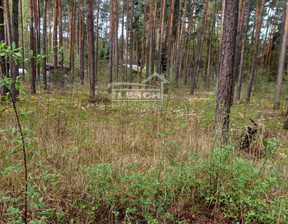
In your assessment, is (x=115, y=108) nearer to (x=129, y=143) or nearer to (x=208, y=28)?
(x=129, y=143)

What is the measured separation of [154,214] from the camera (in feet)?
6.07

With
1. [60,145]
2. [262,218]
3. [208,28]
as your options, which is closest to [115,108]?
[60,145]

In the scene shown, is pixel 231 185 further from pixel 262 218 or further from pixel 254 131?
pixel 254 131

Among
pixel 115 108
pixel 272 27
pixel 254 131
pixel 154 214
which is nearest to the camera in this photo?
pixel 154 214

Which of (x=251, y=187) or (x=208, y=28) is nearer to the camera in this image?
(x=251, y=187)

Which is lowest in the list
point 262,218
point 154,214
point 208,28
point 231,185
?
point 154,214

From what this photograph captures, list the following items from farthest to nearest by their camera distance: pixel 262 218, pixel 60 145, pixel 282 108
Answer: pixel 282 108, pixel 60 145, pixel 262 218

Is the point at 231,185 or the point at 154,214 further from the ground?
the point at 231,185

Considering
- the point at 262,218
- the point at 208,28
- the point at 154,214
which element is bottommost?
the point at 154,214

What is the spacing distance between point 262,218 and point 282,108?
9.04m

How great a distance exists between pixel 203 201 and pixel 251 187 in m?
0.57

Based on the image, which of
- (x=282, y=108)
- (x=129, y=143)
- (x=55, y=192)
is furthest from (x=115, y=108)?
(x=282, y=108)

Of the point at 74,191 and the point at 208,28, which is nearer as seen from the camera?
the point at 74,191

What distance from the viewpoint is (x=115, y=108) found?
691 centimetres
